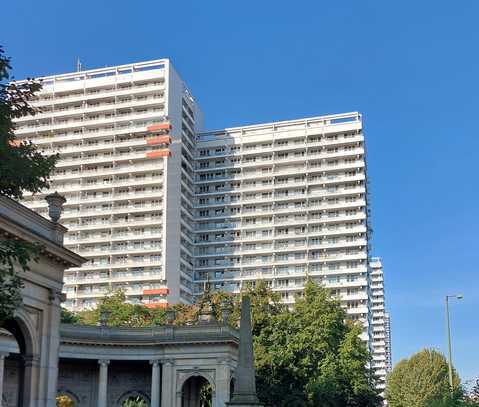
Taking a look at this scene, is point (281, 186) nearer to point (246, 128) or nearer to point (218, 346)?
point (246, 128)

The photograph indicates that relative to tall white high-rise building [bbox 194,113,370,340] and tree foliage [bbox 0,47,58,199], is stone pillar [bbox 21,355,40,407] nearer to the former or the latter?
tree foliage [bbox 0,47,58,199]

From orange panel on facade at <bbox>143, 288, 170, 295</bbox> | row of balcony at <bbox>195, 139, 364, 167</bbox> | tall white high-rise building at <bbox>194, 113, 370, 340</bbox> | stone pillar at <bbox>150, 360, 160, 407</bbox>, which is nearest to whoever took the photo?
stone pillar at <bbox>150, 360, 160, 407</bbox>

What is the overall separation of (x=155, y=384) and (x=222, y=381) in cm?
519

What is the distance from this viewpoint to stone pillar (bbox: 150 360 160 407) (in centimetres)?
5188

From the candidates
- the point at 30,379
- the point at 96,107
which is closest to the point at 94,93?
the point at 96,107

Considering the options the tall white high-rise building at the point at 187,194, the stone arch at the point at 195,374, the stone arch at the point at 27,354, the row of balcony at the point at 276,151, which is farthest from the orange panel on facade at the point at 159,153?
the stone arch at the point at 27,354

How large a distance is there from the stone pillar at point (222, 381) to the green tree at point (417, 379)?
4152 cm

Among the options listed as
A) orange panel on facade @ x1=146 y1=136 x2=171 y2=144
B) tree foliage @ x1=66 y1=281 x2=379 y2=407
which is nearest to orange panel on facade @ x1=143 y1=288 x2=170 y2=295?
orange panel on facade @ x1=146 y1=136 x2=171 y2=144

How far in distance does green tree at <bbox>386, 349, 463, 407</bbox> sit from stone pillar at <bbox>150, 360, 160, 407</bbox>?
42.9 meters

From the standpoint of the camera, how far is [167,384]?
51844 mm

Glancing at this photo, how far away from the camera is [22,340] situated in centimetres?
3086

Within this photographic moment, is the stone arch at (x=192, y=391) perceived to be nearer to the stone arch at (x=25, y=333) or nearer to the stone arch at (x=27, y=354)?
the stone arch at (x=27, y=354)

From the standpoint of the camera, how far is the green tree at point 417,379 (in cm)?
8769

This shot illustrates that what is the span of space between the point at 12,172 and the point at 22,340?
16272 mm
